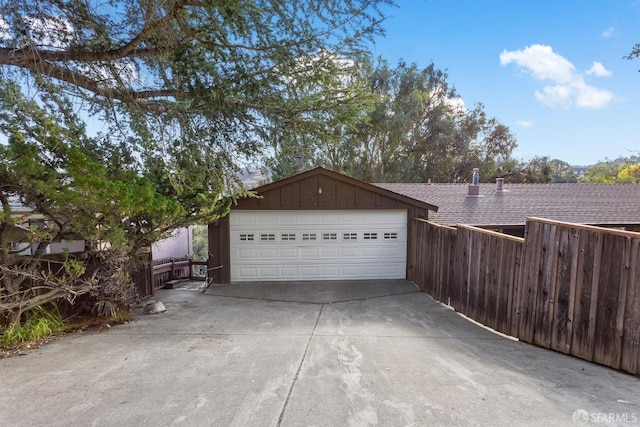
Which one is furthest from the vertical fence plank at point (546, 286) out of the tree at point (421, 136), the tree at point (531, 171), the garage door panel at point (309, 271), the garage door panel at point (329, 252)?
the tree at point (531, 171)

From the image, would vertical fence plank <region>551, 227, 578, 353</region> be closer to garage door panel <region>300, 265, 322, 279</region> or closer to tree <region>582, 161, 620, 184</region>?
garage door panel <region>300, 265, 322, 279</region>

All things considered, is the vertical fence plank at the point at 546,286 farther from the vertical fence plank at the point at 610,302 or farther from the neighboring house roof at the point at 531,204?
the neighboring house roof at the point at 531,204

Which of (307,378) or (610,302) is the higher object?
(610,302)

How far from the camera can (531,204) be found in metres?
11.4

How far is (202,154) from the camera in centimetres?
544

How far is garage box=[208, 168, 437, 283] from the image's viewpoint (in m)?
9.16

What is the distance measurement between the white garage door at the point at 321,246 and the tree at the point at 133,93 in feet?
12.4

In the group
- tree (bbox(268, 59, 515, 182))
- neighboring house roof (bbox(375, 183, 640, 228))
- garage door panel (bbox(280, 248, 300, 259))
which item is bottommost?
garage door panel (bbox(280, 248, 300, 259))

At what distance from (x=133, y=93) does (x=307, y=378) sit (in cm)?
447

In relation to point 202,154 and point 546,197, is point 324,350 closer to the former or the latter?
point 202,154

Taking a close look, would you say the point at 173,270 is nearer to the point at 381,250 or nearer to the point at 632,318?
the point at 381,250

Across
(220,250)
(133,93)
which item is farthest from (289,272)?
(133,93)

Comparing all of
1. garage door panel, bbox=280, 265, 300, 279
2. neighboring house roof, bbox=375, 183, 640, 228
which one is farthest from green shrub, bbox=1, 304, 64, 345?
neighboring house roof, bbox=375, 183, 640, 228

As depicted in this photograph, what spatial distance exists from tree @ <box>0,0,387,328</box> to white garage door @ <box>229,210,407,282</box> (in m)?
3.78
